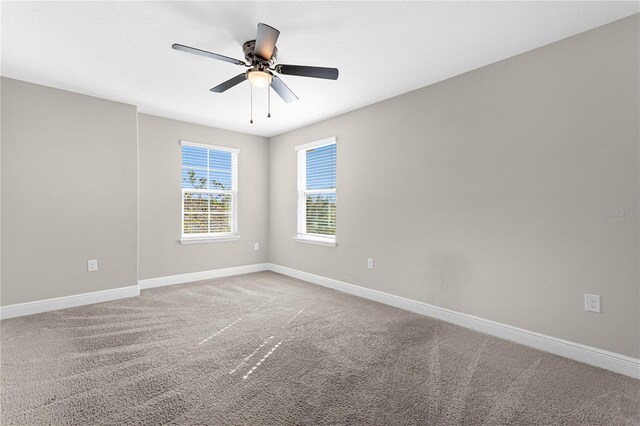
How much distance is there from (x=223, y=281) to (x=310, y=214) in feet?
5.71

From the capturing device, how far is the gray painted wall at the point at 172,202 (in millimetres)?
4406

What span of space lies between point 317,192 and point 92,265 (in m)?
3.13

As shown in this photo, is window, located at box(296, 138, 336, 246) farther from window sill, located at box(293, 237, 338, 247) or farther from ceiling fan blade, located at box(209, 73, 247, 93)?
ceiling fan blade, located at box(209, 73, 247, 93)

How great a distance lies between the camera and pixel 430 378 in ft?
6.89

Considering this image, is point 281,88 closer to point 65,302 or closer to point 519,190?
point 519,190

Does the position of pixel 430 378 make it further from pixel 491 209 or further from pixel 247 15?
pixel 247 15

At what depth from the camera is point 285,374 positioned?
84.5 inches

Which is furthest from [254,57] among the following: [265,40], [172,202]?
[172,202]

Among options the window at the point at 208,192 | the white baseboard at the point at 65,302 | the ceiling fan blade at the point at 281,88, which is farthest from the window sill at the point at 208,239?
the ceiling fan blade at the point at 281,88

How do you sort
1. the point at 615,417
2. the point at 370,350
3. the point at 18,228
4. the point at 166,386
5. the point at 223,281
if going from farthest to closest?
the point at 223,281 < the point at 18,228 < the point at 370,350 < the point at 166,386 < the point at 615,417

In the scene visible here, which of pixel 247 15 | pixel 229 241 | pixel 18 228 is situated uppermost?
pixel 247 15

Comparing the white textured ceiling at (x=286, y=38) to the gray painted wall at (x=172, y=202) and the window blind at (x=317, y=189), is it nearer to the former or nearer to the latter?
the gray painted wall at (x=172, y=202)

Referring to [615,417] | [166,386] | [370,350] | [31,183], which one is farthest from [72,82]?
[615,417]

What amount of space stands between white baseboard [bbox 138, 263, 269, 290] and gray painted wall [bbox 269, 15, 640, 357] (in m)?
2.28
